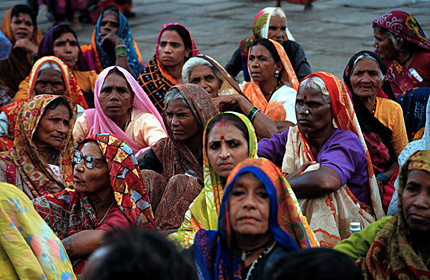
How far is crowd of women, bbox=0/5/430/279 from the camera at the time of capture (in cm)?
277

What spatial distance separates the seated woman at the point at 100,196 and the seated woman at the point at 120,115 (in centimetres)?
148

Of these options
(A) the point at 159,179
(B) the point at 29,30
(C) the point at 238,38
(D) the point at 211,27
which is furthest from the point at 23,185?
(D) the point at 211,27

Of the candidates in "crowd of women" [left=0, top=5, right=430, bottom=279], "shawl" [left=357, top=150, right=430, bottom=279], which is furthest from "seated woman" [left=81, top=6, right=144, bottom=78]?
"shawl" [left=357, top=150, right=430, bottom=279]

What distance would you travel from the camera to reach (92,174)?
11.7 feet

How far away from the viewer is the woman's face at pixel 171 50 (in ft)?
20.7

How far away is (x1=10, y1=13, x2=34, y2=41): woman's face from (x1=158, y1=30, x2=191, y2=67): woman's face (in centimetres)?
228

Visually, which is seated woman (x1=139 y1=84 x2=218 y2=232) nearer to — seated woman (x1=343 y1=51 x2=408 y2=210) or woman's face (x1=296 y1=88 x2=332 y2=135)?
woman's face (x1=296 y1=88 x2=332 y2=135)

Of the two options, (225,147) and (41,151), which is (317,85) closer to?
(225,147)

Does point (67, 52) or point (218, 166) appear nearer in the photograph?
point (218, 166)

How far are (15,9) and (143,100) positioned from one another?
3.21 metres

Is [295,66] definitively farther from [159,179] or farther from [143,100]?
[159,179]

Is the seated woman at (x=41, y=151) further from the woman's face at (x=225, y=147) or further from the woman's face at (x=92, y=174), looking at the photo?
the woman's face at (x=225, y=147)

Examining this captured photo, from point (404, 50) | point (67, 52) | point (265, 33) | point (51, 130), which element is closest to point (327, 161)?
point (51, 130)

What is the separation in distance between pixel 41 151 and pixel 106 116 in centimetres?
76
